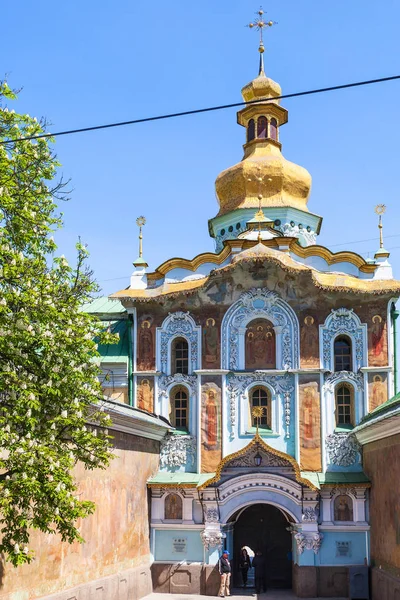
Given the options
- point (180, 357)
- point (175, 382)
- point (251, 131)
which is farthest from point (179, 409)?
point (251, 131)

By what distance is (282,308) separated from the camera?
24594mm

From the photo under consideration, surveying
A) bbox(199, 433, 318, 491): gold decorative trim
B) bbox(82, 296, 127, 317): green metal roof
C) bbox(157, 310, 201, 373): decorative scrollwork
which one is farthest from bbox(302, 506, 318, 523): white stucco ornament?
bbox(82, 296, 127, 317): green metal roof

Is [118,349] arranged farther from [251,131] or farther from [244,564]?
[251,131]

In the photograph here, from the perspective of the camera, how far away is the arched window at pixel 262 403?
2428cm

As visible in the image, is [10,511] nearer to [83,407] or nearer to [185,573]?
[83,407]

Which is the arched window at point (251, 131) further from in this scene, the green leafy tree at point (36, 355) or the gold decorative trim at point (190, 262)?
the green leafy tree at point (36, 355)

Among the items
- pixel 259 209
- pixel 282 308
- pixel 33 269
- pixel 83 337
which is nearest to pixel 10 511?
pixel 83 337

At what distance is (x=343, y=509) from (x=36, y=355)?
1343cm

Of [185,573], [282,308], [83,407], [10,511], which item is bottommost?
[185,573]

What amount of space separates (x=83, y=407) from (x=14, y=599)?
445cm

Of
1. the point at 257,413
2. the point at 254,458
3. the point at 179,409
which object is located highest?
the point at 179,409

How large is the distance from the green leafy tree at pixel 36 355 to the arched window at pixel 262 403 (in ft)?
39.9

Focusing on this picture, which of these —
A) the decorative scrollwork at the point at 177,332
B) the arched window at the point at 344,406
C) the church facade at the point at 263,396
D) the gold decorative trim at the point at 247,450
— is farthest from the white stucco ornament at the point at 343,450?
the decorative scrollwork at the point at 177,332

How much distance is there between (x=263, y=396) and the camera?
24.5 m
